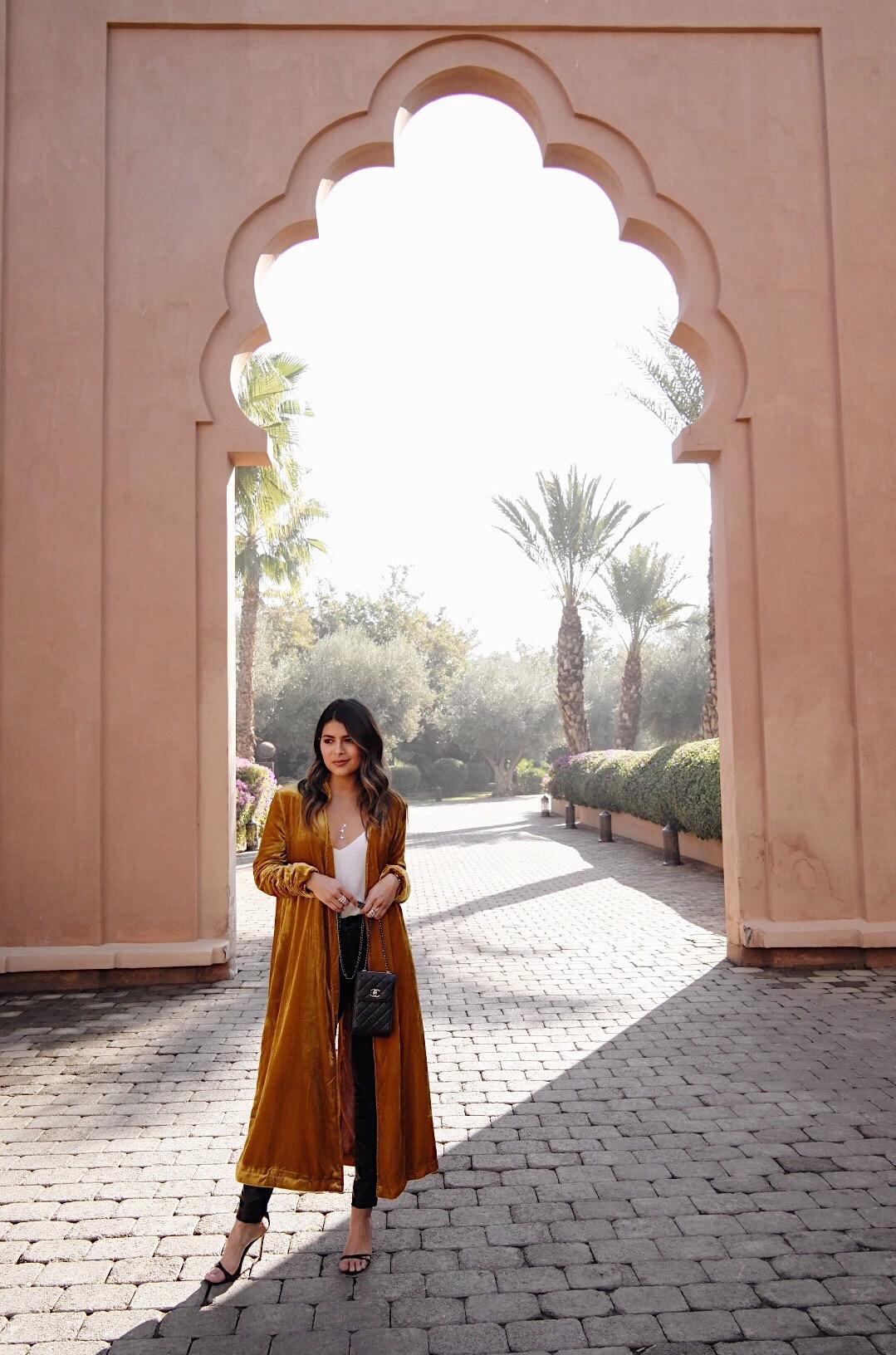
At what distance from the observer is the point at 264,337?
7320 millimetres

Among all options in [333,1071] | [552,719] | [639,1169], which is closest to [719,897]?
[639,1169]

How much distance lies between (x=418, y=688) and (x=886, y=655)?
102 feet

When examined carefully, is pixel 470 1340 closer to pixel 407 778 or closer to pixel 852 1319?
pixel 852 1319

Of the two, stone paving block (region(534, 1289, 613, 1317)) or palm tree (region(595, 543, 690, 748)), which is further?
palm tree (region(595, 543, 690, 748))

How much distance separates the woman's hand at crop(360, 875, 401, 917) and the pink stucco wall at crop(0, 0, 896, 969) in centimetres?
394

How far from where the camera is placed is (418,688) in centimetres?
3781

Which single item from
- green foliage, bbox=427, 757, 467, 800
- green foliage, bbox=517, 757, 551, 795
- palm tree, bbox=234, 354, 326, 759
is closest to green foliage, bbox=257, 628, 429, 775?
green foliage, bbox=427, 757, 467, 800

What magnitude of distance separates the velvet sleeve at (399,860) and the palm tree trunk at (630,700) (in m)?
24.2

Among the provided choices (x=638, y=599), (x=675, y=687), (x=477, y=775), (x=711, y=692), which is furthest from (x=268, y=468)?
(x=477, y=775)

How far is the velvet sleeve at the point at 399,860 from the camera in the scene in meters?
3.15

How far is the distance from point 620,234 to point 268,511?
12440 millimetres

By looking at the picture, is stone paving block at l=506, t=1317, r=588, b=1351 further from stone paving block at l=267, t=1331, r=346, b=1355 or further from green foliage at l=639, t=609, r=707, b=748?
green foliage at l=639, t=609, r=707, b=748

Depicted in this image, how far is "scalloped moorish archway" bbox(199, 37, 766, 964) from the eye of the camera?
701 centimetres

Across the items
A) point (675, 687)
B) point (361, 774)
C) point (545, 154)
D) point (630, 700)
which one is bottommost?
point (361, 774)
